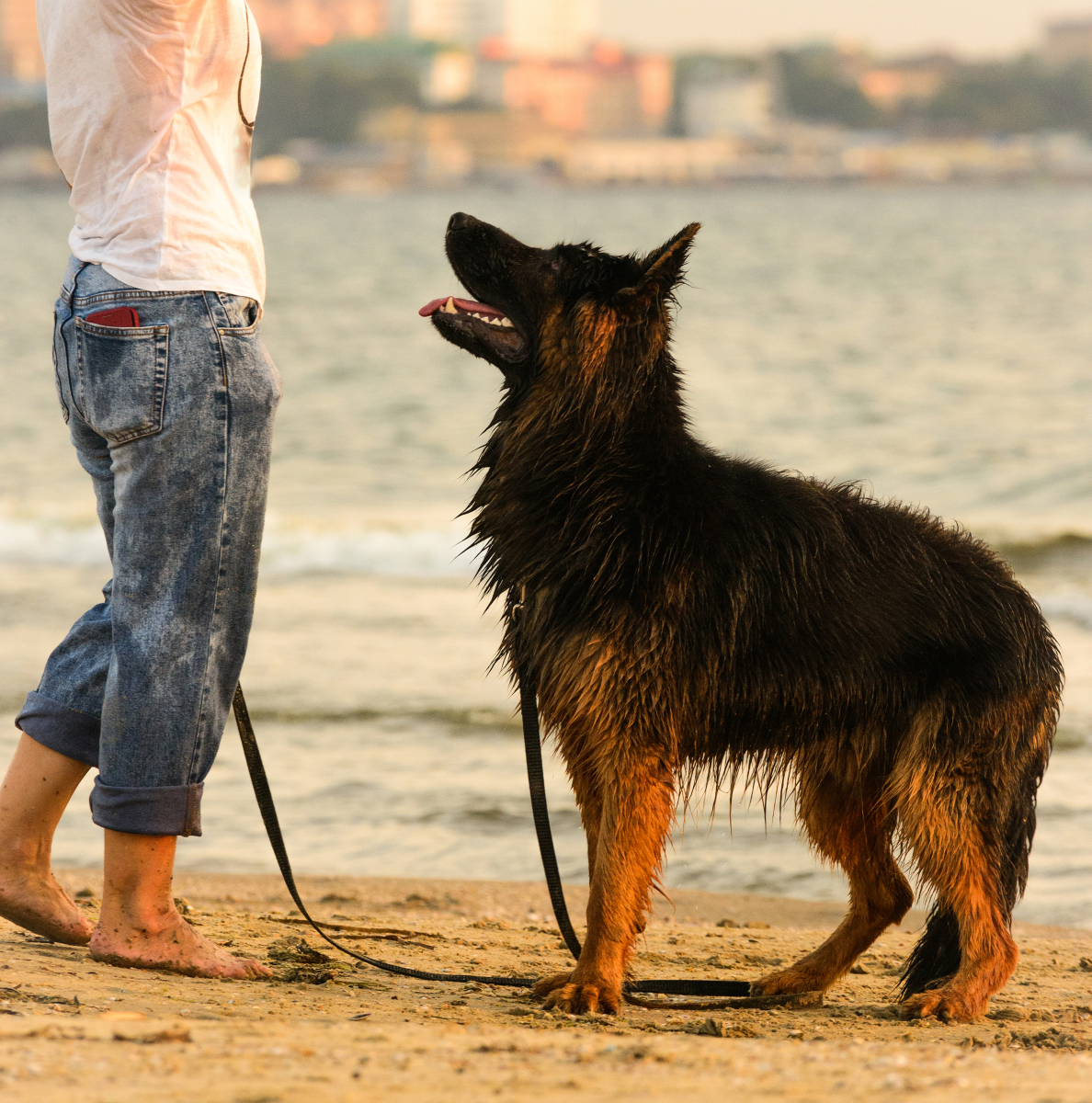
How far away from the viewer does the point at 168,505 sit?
2.87 m

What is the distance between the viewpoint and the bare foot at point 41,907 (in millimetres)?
3123

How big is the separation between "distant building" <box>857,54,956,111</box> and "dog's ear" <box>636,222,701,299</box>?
120 meters

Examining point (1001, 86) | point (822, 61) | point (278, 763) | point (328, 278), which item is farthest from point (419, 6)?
point (278, 763)

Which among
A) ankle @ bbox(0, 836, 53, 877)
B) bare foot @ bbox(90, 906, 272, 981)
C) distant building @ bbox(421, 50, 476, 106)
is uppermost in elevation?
distant building @ bbox(421, 50, 476, 106)

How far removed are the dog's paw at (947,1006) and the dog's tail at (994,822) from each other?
0.27ft

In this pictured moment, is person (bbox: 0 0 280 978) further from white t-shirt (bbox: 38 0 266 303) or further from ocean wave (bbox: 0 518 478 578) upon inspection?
ocean wave (bbox: 0 518 478 578)

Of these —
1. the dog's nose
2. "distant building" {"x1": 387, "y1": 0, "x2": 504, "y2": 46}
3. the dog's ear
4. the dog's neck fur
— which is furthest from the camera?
"distant building" {"x1": 387, "y1": 0, "x2": 504, "y2": 46}

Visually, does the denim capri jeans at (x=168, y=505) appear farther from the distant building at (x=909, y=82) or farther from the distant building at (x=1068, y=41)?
the distant building at (x=1068, y=41)

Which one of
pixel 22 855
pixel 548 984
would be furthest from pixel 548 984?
pixel 22 855

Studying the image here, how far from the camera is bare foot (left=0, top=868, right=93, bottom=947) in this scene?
312cm

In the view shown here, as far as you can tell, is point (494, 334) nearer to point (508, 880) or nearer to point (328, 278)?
point (508, 880)

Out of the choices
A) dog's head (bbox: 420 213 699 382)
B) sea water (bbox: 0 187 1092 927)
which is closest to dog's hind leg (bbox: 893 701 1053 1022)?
dog's head (bbox: 420 213 699 382)

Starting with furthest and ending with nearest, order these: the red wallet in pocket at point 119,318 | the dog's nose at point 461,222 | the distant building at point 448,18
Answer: the distant building at point 448,18, the dog's nose at point 461,222, the red wallet in pocket at point 119,318

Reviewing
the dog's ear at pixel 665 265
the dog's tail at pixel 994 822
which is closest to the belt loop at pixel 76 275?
the dog's ear at pixel 665 265
